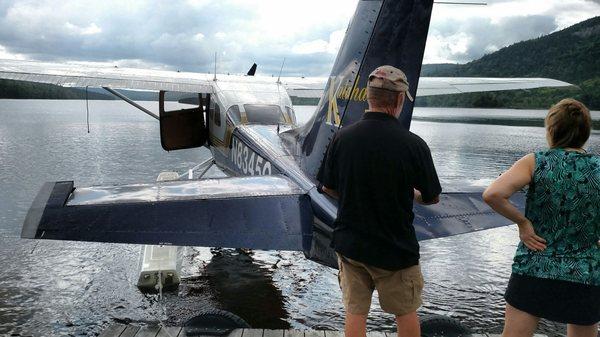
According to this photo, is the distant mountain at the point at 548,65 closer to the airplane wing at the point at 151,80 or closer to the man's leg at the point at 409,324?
the airplane wing at the point at 151,80

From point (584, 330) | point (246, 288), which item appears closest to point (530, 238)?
point (584, 330)

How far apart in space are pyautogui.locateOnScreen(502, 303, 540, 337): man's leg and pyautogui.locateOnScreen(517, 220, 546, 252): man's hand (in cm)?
32

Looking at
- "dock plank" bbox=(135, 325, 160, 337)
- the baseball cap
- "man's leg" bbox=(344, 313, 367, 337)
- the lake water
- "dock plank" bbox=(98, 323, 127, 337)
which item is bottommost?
the lake water

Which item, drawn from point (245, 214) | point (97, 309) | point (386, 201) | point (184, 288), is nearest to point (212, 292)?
point (184, 288)

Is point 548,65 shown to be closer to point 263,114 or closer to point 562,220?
point 263,114

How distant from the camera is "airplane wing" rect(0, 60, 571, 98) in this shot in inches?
383

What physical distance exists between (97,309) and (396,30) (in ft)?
17.0

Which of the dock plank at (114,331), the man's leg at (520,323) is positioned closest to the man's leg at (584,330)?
the man's leg at (520,323)

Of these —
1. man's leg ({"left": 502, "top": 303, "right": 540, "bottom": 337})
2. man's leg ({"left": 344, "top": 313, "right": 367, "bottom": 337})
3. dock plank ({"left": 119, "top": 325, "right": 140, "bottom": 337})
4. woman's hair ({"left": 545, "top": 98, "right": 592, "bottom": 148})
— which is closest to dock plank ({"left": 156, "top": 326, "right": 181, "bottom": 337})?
dock plank ({"left": 119, "top": 325, "right": 140, "bottom": 337})

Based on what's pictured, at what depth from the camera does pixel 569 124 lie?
2316 millimetres

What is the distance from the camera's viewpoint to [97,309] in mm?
6621

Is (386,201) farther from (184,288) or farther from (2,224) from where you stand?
(2,224)

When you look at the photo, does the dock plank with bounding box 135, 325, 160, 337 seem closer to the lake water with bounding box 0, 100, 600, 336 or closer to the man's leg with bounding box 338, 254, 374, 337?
the man's leg with bounding box 338, 254, 374, 337

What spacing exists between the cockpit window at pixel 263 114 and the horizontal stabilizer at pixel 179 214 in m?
3.97
